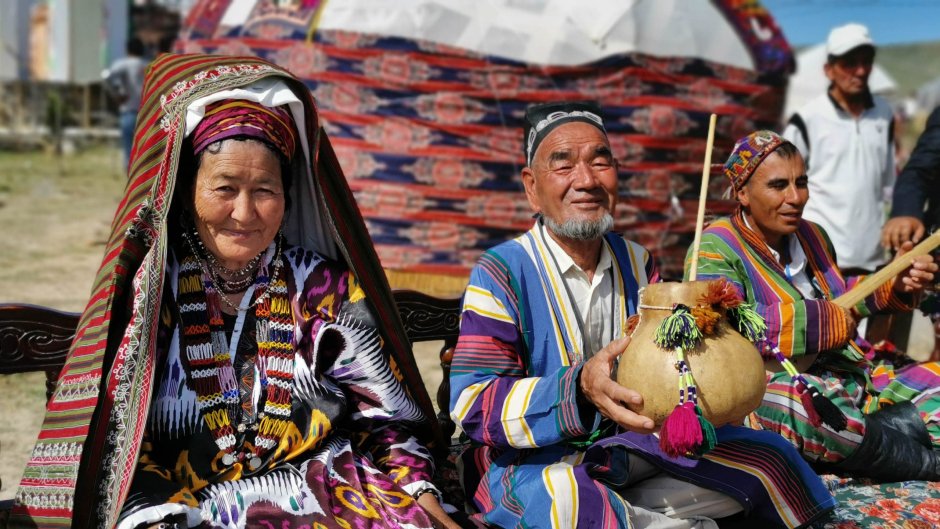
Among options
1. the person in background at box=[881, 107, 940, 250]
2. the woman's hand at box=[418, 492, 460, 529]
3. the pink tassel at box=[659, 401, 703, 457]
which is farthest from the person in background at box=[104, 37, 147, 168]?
the pink tassel at box=[659, 401, 703, 457]

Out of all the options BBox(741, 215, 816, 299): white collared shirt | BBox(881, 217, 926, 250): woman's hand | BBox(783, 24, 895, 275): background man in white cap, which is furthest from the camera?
BBox(783, 24, 895, 275): background man in white cap

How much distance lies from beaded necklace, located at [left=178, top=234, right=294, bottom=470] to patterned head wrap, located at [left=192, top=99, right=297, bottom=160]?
0.27 m

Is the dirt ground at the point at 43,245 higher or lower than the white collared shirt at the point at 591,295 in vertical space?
lower

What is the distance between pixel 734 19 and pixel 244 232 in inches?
273

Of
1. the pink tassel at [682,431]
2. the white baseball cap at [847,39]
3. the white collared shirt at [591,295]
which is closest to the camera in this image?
the pink tassel at [682,431]

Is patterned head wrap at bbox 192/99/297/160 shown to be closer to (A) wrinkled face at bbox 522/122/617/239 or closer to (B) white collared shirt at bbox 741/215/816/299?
(A) wrinkled face at bbox 522/122/617/239

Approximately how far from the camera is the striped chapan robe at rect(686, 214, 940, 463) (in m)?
2.79

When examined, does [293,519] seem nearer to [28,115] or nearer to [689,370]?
[689,370]

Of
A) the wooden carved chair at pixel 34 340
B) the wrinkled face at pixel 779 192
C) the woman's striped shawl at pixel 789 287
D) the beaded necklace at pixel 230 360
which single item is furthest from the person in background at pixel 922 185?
the wooden carved chair at pixel 34 340

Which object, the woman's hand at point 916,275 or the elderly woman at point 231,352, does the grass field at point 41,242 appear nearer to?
the elderly woman at point 231,352

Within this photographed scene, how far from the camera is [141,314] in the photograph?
211cm

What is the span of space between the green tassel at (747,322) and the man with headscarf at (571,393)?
0.28 metres

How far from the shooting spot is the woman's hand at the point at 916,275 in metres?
3.03

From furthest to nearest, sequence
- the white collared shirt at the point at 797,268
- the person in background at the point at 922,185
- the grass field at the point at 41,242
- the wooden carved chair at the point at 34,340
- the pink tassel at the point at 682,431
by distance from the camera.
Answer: the grass field at the point at 41,242 → the person in background at the point at 922,185 → the white collared shirt at the point at 797,268 → the wooden carved chair at the point at 34,340 → the pink tassel at the point at 682,431
